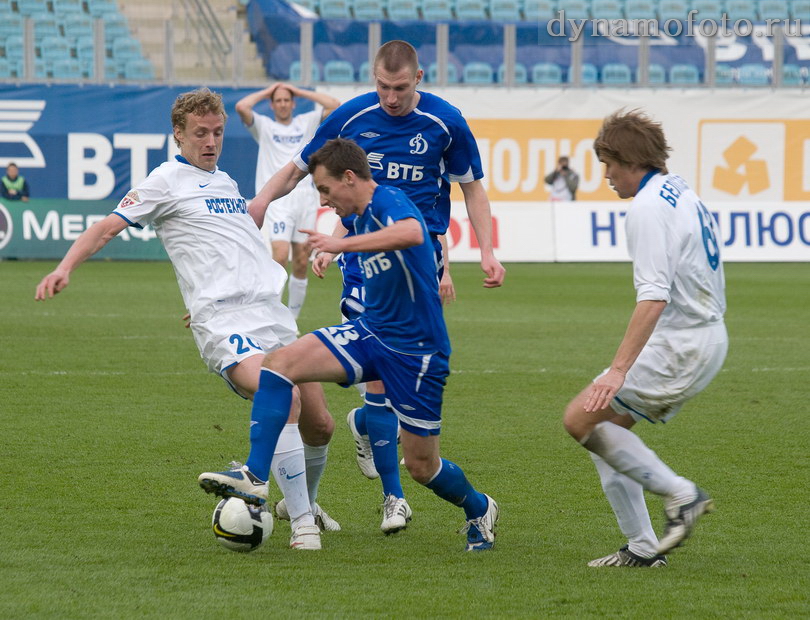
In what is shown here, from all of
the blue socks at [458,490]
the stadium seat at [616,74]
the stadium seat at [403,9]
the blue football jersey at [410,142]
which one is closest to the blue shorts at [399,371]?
the blue socks at [458,490]

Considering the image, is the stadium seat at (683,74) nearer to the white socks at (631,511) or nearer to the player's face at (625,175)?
the player's face at (625,175)

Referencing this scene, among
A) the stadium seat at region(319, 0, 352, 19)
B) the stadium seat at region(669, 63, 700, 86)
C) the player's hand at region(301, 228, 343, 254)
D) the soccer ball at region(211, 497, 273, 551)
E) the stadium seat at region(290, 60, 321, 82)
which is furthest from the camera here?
the stadium seat at region(319, 0, 352, 19)

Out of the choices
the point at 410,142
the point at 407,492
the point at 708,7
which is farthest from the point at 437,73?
the point at 407,492

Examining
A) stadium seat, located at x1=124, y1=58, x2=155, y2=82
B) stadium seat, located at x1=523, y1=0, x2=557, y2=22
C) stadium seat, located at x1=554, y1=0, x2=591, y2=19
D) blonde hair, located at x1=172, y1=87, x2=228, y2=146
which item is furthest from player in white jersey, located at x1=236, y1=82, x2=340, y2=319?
stadium seat, located at x1=554, y1=0, x2=591, y2=19

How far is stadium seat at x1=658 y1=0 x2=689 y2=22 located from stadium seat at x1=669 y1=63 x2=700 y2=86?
164 inches

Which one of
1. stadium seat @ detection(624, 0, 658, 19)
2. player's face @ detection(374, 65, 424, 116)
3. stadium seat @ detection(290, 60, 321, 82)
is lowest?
stadium seat @ detection(290, 60, 321, 82)

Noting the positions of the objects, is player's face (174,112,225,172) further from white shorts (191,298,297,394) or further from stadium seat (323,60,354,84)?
stadium seat (323,60,354,84)

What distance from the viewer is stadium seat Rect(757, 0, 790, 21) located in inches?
1176

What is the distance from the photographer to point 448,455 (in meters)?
6.91

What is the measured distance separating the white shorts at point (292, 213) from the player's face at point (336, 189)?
8265mm

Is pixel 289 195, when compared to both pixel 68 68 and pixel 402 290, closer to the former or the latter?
pixel 402 290

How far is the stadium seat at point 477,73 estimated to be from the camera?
25375 millimetres

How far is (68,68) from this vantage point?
966 inches

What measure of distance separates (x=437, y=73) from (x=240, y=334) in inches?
794
